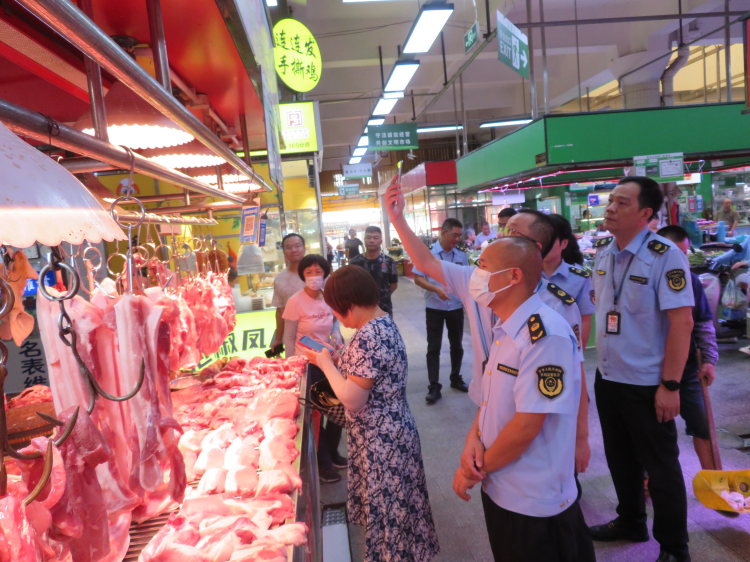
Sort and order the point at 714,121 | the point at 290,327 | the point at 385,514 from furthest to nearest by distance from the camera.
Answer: the point at 714,121 < the point at 290,327 < the point at 385,514

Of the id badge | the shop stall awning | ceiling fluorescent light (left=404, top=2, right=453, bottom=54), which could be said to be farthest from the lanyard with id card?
the shop stall awning

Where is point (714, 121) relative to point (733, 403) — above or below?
above

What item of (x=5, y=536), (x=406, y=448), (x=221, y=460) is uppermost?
(x=5, y=536)

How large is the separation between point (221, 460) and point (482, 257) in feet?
4.32

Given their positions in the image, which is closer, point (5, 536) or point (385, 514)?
point (5, 536)

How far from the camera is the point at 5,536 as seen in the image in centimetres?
77

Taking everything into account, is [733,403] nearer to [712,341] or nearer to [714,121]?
[712,341]

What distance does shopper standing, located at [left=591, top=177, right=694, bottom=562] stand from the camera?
2.34 meters

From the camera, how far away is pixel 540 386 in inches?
61.6

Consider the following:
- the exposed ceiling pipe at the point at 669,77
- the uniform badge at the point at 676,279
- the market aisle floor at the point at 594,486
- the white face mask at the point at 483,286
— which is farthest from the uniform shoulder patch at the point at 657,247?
the exposed ceiling pipe at the point at 669,77

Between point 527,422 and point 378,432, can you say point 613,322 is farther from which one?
point 378,432

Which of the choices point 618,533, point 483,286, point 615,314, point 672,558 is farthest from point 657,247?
point 618,533

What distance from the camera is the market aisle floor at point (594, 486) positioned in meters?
2.65

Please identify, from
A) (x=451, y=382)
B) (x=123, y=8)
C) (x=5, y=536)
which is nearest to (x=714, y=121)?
(x=451, y=382)
